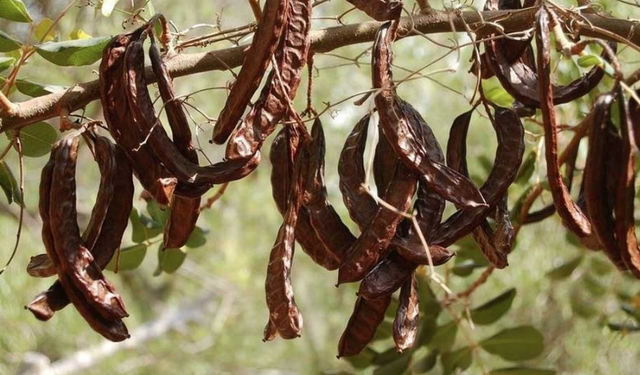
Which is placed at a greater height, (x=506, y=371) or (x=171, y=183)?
(x=171, y=183)

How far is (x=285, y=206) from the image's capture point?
4.20 ft

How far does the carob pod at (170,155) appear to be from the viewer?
45.2 inches

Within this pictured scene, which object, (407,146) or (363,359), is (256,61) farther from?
(363,359)

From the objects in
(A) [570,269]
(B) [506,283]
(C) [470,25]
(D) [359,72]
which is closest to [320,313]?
(D) [359,72]

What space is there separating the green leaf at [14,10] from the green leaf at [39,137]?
0.51 ft

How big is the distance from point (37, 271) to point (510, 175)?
575 millimetres

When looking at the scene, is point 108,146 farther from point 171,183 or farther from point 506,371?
point 506,371

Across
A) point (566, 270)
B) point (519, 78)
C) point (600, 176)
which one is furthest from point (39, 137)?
point (566, 270)

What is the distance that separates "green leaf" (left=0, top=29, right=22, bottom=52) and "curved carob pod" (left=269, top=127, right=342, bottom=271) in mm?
402

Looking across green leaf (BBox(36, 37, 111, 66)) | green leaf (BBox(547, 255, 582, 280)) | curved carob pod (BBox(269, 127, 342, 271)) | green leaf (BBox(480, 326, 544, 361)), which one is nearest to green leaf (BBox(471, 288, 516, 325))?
green leaf (BBox(480, 326, 544, 361))

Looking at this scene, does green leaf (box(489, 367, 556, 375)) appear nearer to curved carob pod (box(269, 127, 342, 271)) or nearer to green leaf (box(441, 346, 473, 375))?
green leaf (box(441, 346, 473, 375))

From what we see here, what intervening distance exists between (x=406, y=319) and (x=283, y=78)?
311 mm

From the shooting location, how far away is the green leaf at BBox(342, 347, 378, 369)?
5.97ft

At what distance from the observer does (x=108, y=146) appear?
46.5 inches
